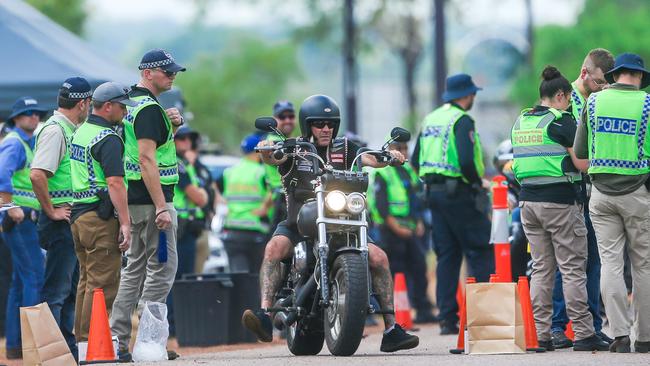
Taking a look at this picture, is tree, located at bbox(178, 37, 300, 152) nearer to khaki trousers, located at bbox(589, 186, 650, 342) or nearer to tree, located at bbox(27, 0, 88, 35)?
tree, located at bbox(27, 0, 88, 35)

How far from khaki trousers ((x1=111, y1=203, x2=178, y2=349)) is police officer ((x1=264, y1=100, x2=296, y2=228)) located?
3460 millimetres

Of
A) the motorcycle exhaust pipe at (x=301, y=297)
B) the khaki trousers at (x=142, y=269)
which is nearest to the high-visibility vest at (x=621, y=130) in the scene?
the motorcycle exhaust pipe at (x=301, y=297)

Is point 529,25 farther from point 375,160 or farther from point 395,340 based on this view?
point 395,340

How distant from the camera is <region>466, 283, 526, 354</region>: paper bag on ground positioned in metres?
10.5

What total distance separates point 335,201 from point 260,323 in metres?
1.11

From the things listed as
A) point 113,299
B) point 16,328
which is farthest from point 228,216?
point 113,299

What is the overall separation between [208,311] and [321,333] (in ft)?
9.64

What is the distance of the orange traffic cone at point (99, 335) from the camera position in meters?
10.5

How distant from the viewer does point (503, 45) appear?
6334 centimetres

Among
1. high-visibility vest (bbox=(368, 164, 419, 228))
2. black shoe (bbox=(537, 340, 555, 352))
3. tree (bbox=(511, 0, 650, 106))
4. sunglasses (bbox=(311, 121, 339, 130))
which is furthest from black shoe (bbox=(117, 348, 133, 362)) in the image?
tree (bbox=(511, 0, 650, 106))

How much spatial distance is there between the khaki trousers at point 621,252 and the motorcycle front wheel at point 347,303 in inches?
72.8

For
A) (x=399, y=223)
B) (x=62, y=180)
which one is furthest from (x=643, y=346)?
(x=399, y=223)

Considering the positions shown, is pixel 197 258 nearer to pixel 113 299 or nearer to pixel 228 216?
pixel 228 216

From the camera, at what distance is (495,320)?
1047cm
